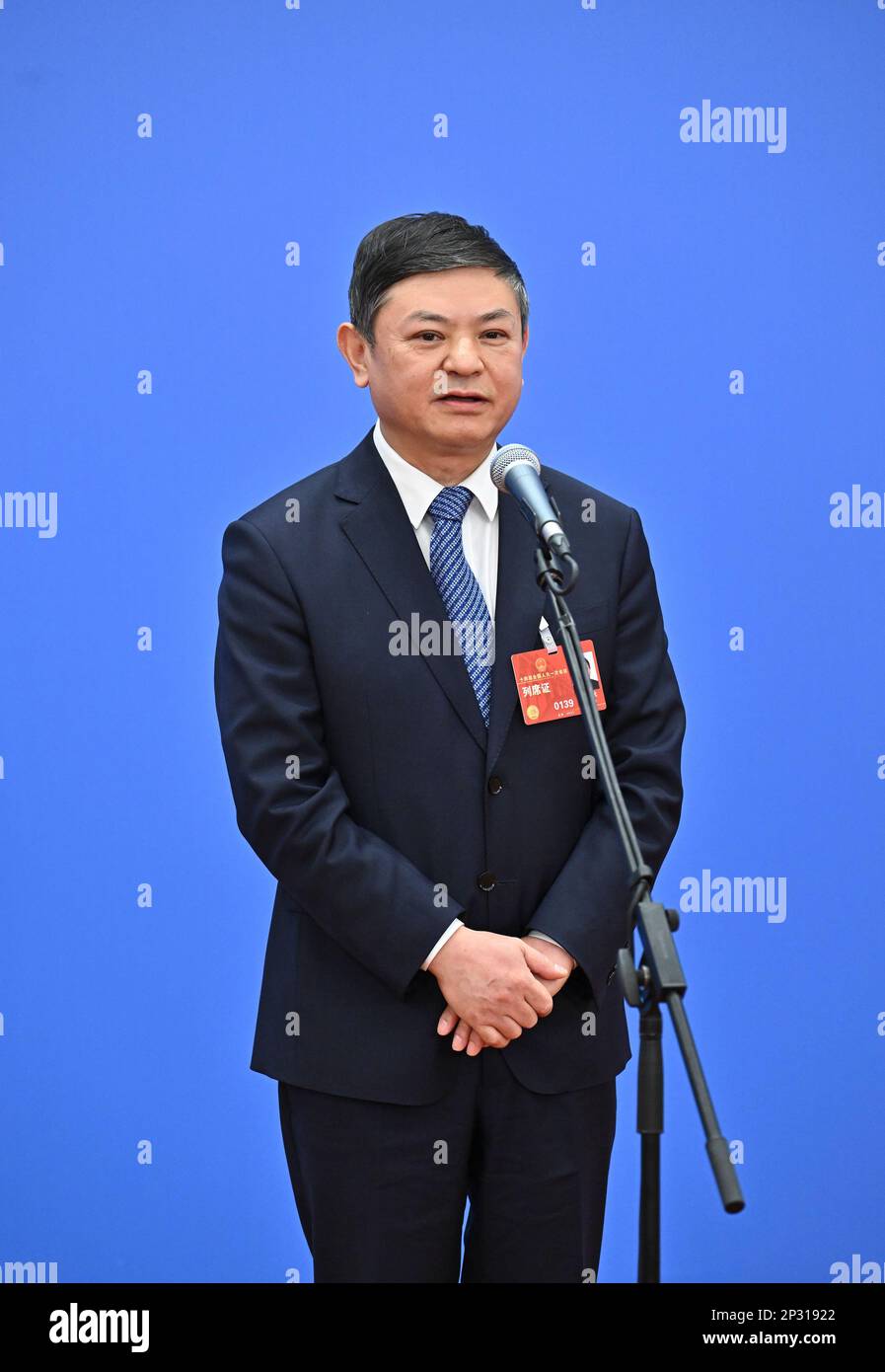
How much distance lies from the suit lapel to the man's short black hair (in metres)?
0.20

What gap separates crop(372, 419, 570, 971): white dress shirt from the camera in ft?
6.58

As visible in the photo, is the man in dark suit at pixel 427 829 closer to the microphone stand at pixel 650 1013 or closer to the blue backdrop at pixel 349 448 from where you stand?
the microphone stand at pixel 650 1013

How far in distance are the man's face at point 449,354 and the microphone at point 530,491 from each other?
188 millimetres

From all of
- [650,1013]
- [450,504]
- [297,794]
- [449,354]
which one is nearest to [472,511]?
[450,504]

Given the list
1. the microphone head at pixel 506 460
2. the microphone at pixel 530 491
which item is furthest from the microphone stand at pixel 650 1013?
the microphone head at pixel 506 460

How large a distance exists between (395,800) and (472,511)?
1.34ft

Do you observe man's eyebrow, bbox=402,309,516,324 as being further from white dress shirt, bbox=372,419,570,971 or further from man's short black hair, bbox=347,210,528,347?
white dress shirt, bbox=372,419,570,971

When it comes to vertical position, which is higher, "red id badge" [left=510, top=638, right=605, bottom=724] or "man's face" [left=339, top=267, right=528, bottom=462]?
"man's face" [left=339, top=267, right=528, bottom=462]

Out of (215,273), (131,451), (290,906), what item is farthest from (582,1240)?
(215,273)

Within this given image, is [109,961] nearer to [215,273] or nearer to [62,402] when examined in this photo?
[62,402]

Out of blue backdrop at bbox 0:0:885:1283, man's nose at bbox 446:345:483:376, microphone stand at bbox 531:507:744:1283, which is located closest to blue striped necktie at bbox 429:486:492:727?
man's nose at bbox 446:345:483:376

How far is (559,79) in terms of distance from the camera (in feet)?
9.30

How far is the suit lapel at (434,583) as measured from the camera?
1.93 m

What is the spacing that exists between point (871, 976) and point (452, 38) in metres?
1.98
